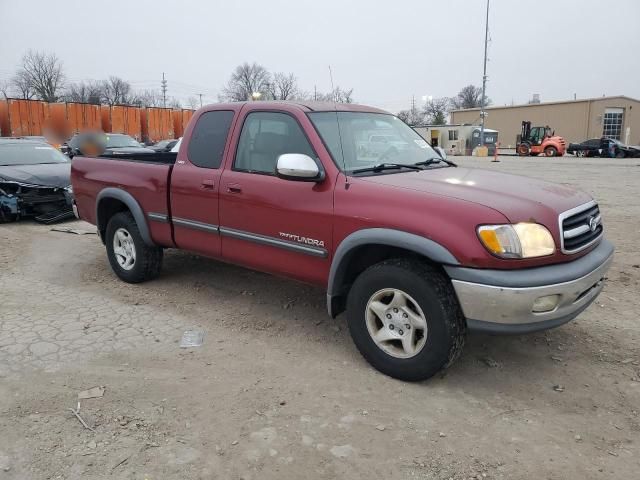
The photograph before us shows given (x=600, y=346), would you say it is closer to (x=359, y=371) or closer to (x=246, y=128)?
(x=359, y=371)

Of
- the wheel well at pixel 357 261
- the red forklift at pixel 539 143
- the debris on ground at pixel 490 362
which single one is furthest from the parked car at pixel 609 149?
the wheel well at pixel 357 261

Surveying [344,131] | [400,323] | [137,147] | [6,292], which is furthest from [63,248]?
[137,147]

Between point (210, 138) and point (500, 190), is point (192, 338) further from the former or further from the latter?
point (500, 190)

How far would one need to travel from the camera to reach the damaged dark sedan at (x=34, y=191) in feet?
30.5

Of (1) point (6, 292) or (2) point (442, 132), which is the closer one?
(1) point (6, 292)

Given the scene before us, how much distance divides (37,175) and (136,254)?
5.33 meters

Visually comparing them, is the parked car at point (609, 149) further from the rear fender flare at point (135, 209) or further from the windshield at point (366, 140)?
the rear fender flare at point (135, 209)

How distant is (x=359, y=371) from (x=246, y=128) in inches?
88.5

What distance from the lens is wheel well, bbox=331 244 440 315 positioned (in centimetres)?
356

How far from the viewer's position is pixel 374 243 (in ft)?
11.4

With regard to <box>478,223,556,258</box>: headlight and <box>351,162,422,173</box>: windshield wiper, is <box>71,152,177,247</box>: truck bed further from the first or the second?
<box>478,223,556,258</box>: headlight

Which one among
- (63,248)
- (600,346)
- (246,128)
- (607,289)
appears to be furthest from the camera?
(63,248)

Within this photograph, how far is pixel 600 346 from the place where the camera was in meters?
4.07

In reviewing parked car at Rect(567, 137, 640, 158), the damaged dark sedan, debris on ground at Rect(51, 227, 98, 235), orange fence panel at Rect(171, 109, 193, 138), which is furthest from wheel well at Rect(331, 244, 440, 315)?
parked car at Rect(567, 137, 640, 158)
